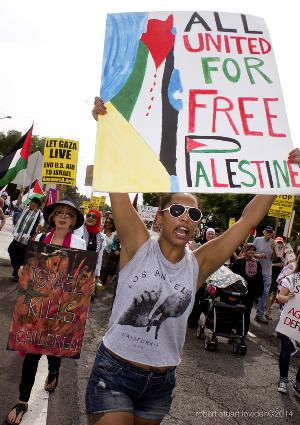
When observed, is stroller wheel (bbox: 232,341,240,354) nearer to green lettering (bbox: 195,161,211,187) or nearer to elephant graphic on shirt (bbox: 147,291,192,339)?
elephant graphic on shirt (bbox: 147,291,192,339)

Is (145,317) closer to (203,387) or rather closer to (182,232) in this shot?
(182,232)

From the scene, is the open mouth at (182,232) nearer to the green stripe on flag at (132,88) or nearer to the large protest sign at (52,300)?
the green stripe on flag at (132,88)

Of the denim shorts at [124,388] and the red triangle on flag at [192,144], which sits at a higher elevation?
the red triangle on flag at [192,144]

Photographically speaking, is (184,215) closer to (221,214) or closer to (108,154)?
(108,154)

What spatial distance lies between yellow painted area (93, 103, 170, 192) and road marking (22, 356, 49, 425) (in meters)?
2.42

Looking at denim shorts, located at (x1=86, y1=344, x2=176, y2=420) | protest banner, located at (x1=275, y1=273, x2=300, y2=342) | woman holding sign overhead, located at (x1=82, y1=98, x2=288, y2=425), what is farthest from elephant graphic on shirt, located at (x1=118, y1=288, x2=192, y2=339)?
protest banner, located at (x1=275, y1=273, x2=300, y2=342)

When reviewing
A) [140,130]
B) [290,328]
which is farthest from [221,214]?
[140,130]

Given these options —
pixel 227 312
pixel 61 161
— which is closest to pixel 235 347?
pixel 227 312

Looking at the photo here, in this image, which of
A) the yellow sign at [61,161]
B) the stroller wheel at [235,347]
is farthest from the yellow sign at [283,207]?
the stroller wheel at [235,347]

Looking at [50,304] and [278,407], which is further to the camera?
[278,407]

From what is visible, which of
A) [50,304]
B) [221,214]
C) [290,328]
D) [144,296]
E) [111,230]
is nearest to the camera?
[144,296]

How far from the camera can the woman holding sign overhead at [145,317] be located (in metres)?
2.29

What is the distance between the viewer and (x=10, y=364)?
495 cm

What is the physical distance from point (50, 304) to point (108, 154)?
199 cm
